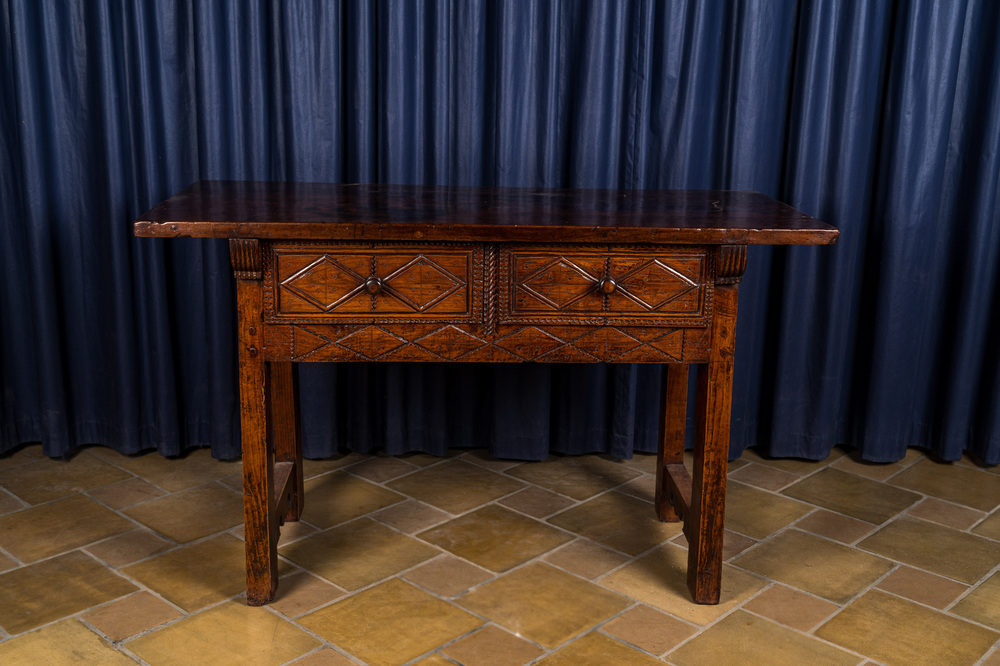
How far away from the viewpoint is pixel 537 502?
3.18 meters

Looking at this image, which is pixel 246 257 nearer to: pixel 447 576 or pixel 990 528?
pixel 447 576

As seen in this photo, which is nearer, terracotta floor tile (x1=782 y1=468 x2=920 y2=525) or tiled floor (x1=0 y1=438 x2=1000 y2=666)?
tiled floor (x1=0 y1=438 x2=1000 y2=666)

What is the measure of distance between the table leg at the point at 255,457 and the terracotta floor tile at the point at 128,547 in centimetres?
44

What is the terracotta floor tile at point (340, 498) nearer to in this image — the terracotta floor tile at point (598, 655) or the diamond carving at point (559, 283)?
the terracotta floor tile at point (598, 655)

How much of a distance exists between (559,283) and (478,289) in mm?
195

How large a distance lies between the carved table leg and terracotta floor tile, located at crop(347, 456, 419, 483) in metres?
0.78

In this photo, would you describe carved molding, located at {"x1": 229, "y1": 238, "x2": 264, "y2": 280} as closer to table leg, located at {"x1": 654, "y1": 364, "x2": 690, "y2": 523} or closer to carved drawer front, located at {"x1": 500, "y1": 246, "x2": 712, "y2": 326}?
carved drawer front, located at {"x1": 500, "y1": 246, "x2": 712, "y2": 326}

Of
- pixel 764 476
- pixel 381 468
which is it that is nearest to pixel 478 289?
pixel 381 468

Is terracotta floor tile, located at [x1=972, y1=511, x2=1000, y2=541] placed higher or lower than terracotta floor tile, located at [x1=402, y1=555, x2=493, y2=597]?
lower

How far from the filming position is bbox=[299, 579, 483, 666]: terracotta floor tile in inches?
92.0

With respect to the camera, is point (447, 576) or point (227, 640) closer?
point (227, 640)

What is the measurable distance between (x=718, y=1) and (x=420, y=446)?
184 centimetres

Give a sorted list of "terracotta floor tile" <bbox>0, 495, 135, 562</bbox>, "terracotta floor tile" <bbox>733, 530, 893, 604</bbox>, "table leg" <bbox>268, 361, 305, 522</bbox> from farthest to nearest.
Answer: "table leg" <bbox>268, 361, 305, 522</bbox>
"terracotta floor tile" <bbox>0, 495, 135, 562</bbox>
"terracotta floor tile" <bbox>733, 530, 893, 604</bbox>

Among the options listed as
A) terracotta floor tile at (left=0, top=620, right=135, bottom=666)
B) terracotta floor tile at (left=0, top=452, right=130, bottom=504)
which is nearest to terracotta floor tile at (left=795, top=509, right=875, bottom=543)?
terracotta floor tile at (left=0, top=620, right=135, bottom=666)
